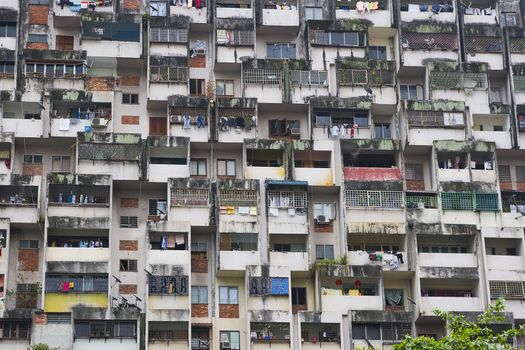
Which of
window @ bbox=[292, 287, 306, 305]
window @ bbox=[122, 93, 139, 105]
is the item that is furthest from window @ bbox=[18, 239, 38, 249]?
window @ bbox=[292, 287, 306, 305]

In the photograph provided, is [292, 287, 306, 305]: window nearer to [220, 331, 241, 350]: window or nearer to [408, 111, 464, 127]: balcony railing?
[220, 331, 241, 350]: window

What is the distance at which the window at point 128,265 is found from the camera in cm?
4394

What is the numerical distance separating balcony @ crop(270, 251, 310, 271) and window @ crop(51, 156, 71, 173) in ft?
28.0

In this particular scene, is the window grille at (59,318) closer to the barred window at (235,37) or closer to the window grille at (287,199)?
the window grille at (287,199)

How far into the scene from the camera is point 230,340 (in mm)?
42812

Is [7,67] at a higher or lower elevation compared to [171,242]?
higher

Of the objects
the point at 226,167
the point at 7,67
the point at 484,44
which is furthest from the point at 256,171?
the point at 484,44

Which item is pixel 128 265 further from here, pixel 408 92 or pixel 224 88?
pixel 408 92

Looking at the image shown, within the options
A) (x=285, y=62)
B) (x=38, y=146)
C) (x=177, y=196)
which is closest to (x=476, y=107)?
(x=285, y=62)

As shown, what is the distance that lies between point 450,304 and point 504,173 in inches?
269

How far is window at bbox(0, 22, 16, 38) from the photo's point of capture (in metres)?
47.3

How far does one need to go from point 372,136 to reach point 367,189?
110 inches

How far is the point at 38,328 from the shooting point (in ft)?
136

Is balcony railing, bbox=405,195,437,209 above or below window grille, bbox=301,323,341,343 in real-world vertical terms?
above
